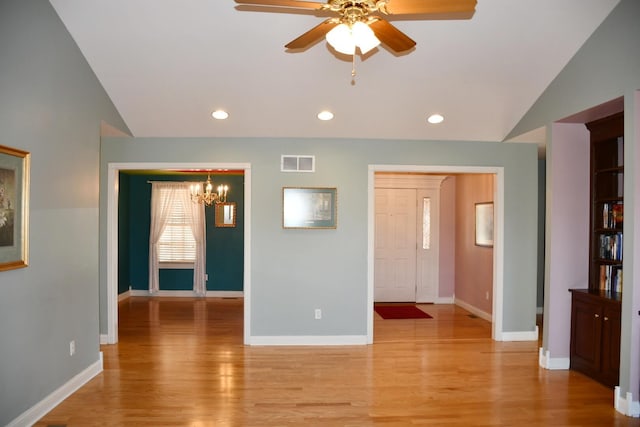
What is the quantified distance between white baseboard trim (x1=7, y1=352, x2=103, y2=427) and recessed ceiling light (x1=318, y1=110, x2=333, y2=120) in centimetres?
346

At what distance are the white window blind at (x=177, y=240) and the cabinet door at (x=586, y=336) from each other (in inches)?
263

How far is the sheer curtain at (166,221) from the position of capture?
862 cm

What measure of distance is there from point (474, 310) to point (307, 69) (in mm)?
4903

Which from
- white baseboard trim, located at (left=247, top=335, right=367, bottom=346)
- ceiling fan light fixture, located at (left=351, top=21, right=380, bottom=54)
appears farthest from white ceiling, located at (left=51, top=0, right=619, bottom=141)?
white baseboard trim, located at (left=247, top=335, right=367, bottom=346)

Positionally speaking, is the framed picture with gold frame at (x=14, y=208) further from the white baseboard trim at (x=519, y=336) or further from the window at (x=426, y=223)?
the window at (x=426, y=223)

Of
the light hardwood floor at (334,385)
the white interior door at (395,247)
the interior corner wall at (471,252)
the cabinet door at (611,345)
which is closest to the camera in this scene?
the light hardwood floor at (334,385)

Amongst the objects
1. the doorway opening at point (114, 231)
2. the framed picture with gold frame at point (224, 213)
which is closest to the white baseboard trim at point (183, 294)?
the framed picture with gold frame at point (224, 213)

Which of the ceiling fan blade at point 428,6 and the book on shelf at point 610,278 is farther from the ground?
the ceiling fan blade at point 428,6

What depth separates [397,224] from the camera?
8016 millimetres

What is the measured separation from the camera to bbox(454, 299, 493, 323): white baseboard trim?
21.6 ft

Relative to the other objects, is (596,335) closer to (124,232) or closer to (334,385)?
(334,385)

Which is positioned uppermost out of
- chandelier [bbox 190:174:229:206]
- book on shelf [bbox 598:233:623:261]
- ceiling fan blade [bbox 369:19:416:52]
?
ceiling fan blade [bbox 369:19:416:52]

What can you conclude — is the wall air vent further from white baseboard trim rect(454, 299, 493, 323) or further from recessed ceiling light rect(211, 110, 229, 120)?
white baseboard trim rect(454, 299, 493, 323)

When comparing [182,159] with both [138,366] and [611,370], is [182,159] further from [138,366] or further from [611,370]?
[611,370]
